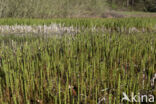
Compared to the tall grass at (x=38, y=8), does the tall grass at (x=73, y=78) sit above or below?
below

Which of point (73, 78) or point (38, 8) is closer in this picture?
point (73, 78)

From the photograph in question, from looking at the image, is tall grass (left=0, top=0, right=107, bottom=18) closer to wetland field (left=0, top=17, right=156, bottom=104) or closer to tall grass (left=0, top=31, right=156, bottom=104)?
wetland field (left=0, top=17, right=156, bottom=104)

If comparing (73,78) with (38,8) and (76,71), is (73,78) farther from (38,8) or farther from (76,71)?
(38,8)

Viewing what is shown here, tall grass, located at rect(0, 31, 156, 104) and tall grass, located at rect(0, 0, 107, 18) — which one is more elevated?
tall grass, located at rect(0, 0, 107, 18)

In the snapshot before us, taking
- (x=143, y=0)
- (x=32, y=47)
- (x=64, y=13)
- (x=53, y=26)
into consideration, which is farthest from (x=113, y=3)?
(x=32, y=47)

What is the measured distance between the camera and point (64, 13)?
12.7 metres

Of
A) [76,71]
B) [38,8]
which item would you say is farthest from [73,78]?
[38,8]

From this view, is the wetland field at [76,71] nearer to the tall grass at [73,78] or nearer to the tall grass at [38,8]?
the tall grass at [73,78]

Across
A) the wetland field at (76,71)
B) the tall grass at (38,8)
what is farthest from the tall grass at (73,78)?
the tall grass at (38,8)

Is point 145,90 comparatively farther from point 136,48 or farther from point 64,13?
point 64,13

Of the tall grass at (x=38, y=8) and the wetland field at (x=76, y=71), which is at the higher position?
the tall grass at (x=38, y=8)

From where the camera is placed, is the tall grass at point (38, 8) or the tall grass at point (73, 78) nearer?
the tall grass at point (73, 78)

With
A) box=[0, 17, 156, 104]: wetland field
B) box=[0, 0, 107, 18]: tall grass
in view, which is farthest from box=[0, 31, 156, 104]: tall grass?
box=[0, 0, 107, 18]: tall grass

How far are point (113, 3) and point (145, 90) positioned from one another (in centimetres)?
3892
